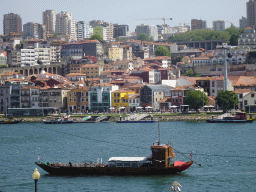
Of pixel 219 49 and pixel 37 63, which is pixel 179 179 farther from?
pixel 37 63

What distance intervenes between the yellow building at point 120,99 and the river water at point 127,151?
16.8 meters

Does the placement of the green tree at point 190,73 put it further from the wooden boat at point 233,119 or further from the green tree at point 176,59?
the wooden boat at point 233,119

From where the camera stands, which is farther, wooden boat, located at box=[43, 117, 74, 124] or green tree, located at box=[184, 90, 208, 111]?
wooden boat, located at box=[43, 117, 74, 124]

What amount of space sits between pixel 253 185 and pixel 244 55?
111 metres

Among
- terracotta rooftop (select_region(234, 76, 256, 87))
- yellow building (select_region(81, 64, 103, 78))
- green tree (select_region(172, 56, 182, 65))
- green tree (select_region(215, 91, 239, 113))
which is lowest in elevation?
green tree (select_region(215, 91, 239, 113))

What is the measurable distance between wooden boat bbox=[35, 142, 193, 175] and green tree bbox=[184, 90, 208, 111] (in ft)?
184

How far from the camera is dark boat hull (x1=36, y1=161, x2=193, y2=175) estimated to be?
47.8m

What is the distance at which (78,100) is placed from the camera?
119312 millimetres

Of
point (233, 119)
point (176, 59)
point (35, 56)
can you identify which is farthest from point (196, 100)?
point (35, 56)

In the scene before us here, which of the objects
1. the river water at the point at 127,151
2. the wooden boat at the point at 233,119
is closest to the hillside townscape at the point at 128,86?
the wooden boat at the point at 233,119

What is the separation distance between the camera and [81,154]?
61.0m

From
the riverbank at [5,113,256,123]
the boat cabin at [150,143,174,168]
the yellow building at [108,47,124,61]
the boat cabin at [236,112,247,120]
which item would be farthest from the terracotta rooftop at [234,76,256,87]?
the yellow building at [108,47,124,61]

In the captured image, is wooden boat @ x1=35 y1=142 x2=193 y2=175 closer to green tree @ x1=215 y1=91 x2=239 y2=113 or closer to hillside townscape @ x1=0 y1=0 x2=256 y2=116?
green tree @ x1=215 y1=91 x2=239 y2=113

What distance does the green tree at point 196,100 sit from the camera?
10419 cm
